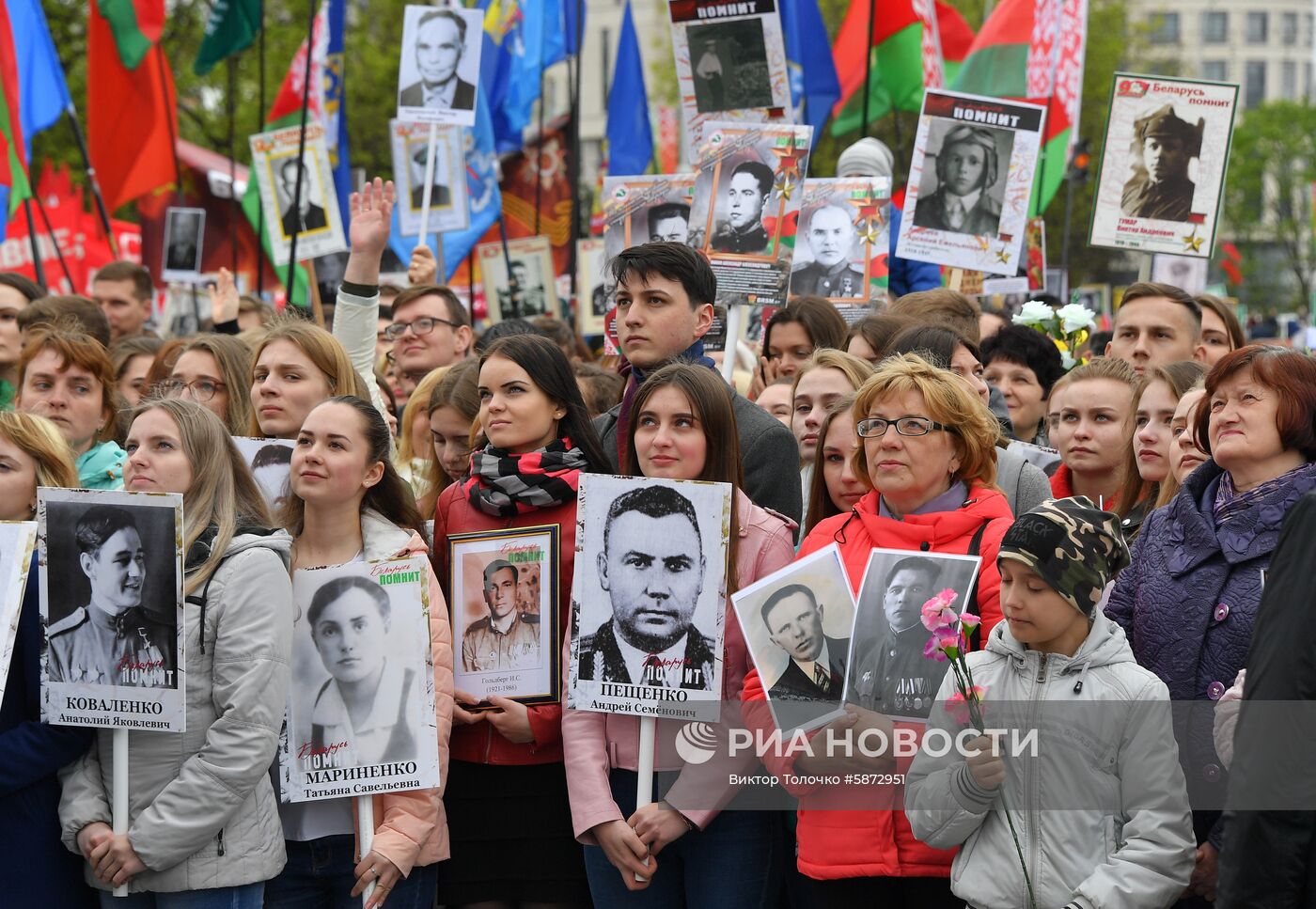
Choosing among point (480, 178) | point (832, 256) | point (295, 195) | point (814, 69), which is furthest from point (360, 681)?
point (480, 178)

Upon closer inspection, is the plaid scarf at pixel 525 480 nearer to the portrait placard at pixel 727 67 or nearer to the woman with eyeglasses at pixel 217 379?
the woman with eyeglasses at pixel 217 379

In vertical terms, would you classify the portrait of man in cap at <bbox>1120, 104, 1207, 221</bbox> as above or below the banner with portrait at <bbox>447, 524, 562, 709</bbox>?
above

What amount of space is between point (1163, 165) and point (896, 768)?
4.72 metres

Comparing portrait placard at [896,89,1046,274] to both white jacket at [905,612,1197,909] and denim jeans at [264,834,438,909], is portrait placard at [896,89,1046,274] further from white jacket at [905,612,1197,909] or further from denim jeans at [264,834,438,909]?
denim jeans at [264,834,438,909]

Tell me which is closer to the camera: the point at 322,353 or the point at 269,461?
the point at 269,461

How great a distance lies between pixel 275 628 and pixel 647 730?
0.98m

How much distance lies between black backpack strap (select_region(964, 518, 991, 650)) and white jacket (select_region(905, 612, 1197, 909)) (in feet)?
0.49

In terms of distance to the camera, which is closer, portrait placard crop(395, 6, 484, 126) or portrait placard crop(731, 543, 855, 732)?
portrait placard crop(731, 543, 855, 732)

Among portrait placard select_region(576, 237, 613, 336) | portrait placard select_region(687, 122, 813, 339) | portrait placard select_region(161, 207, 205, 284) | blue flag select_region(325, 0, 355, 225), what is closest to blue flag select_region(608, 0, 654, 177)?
blue flag select_region(325, 0, 355, 225)

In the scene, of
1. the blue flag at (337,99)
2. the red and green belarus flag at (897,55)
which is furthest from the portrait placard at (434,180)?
the red and green belarus flag at (897,55)

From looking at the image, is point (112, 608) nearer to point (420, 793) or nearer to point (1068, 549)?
point (420, 793)

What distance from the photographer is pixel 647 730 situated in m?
4.18

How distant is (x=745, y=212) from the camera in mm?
6438

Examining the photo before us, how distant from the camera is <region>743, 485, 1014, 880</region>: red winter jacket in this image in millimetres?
3924
